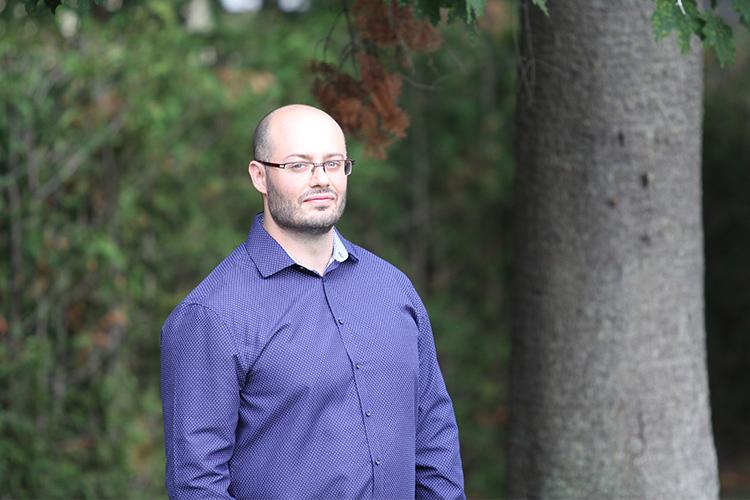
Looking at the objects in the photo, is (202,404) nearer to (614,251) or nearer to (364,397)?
(364,397)

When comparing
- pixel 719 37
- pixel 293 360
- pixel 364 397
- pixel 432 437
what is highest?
pixel 719 37

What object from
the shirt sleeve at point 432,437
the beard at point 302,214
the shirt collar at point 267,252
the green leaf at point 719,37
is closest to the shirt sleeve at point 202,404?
the shirt collar at point 267,252

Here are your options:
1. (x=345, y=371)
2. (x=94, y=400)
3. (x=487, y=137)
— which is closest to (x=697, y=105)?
(x=345, y=371)

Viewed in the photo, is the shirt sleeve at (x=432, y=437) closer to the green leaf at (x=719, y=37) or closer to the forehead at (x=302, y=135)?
the forehead at (x=302, y=135)

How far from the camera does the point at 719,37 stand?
3.38 meters

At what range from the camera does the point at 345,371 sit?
2.85 metres

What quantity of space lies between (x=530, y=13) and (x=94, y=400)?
3.22 meters

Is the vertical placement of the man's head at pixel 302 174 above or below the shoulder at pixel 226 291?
above

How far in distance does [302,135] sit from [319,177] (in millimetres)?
111

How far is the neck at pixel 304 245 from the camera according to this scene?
116 inches

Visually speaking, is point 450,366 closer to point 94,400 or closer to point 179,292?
point 179,292

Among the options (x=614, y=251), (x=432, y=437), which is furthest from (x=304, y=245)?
(x=614, y=251)

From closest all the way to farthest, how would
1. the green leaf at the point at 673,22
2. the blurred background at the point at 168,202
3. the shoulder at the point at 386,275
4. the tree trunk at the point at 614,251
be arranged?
the shoulder at the point at 386,275 < the green leaf at the point at 673,22 < the tree trunk at the point at 614,251 < the blurred background at the point at 168,202

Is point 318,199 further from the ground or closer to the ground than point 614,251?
further from the ground
